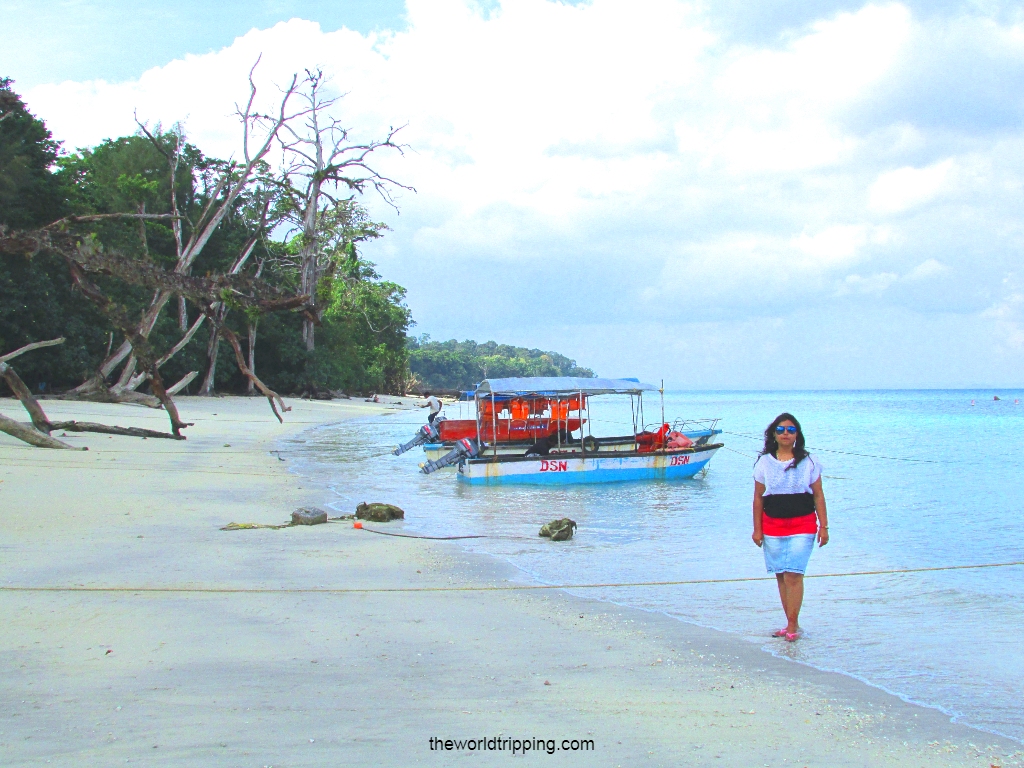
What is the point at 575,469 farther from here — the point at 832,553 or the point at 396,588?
the point at 396,588

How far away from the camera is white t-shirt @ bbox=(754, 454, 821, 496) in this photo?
5.66m

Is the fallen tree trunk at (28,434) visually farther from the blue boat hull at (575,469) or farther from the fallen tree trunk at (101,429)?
the blue boat hull at (575,469)

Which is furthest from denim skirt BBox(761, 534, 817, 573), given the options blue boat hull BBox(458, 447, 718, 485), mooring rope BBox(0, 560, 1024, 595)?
blue boat hull BBox(458, 447, 718, 485)

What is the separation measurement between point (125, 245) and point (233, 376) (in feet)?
54.8

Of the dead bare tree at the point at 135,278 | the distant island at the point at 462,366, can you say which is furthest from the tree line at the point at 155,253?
the distant island at the point at 462,366

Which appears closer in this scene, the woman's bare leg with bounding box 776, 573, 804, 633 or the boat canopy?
the woman's bare leg with bounding box 776, 573, 804, 633

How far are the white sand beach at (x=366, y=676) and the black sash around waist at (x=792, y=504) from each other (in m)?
0.94

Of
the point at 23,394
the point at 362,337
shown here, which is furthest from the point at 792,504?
the point at 362,337

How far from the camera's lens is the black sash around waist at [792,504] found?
568 centimetres

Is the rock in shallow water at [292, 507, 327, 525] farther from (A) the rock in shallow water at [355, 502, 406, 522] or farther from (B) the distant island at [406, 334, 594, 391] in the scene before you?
(B) the distant island at [406, 334, 594, 391]

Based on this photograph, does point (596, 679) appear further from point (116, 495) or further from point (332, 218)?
point (332, 218)

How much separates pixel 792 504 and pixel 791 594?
697 mm

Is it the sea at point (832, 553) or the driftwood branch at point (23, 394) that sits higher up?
the driftwood branch at point (23, 394)

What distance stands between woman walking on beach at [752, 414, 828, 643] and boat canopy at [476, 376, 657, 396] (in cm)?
1218
